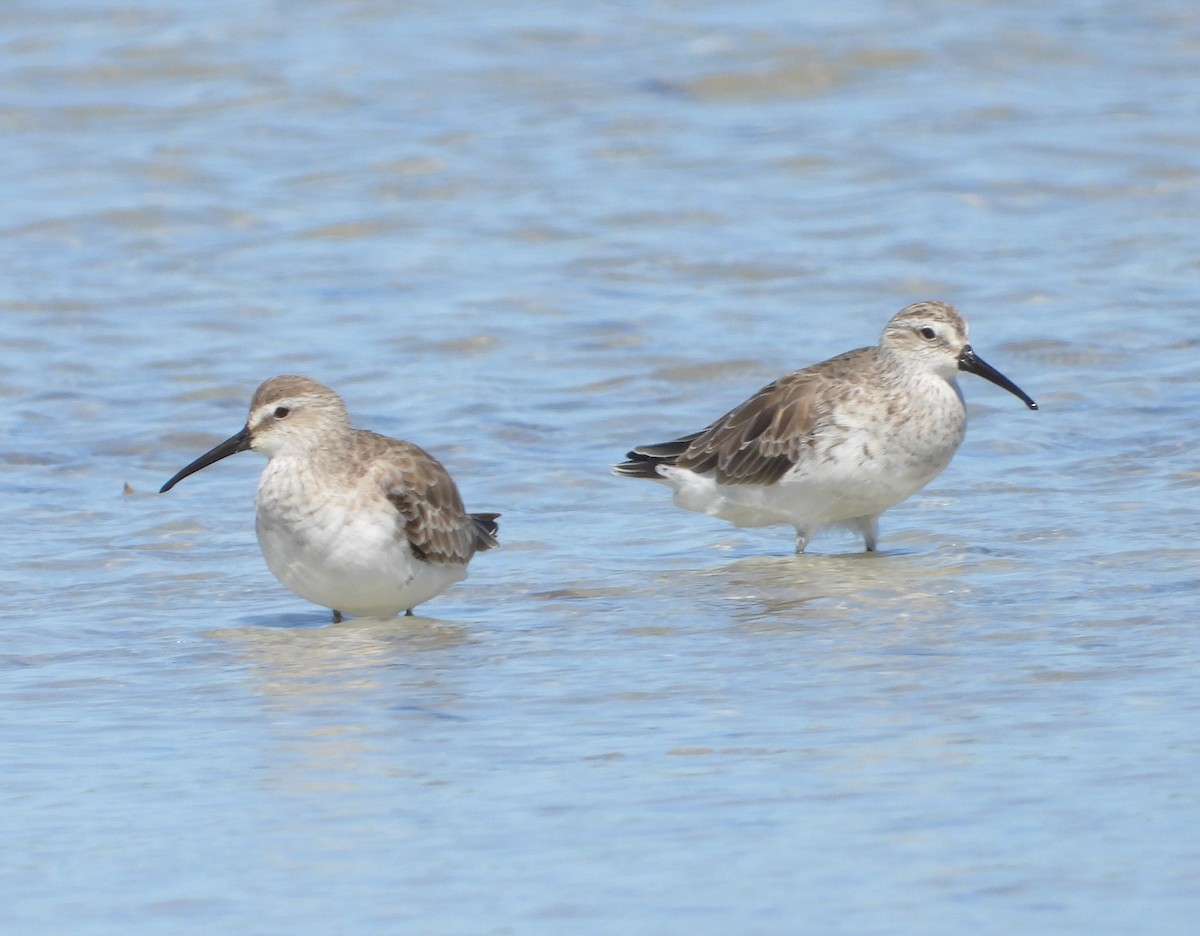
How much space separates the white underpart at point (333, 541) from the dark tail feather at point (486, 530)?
67 cm

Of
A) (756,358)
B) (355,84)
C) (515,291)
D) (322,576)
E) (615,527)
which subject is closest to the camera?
(322,576)

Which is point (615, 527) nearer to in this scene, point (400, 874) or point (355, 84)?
point (400, 874)

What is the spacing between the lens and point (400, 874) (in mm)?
5723

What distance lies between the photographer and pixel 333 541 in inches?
344

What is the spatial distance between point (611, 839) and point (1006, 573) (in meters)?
4.04

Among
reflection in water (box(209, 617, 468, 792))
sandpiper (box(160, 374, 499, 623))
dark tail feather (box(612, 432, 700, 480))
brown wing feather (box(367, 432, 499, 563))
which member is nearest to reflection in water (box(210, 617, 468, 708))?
reflection in water (box(209, 617, 468, 792))

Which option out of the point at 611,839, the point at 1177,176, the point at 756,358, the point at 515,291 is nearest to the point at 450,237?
the point at 515,291

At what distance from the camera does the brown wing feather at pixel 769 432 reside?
10539 mm

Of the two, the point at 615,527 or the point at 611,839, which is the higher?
the point at 611,839

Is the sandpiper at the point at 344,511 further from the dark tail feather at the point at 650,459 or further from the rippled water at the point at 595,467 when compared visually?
the dark tail feather at the point at 650,459

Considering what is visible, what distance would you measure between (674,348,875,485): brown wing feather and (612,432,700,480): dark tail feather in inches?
3.4

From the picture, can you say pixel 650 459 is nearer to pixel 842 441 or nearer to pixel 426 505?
pixel 842 441

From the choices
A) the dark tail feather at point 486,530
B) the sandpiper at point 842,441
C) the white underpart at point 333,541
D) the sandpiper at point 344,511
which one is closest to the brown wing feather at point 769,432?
the sandpiper at point 842,441

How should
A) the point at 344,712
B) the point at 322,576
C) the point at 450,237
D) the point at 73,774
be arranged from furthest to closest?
the point at 450,237, the point at 322,576, the point at 344,712, the point at 73,774
